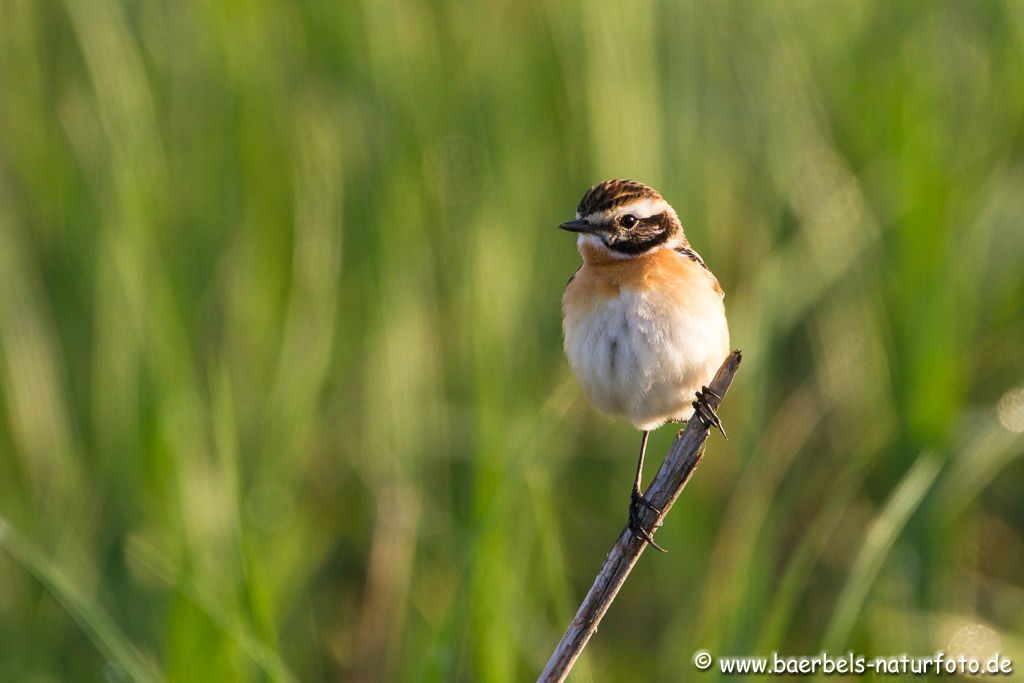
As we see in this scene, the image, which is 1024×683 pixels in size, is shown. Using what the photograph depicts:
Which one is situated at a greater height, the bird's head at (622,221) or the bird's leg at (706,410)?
the bird's head at (622,221)

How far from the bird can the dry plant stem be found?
0.68 feet

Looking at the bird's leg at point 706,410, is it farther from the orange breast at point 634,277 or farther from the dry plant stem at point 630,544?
the orange breast at point 634,277

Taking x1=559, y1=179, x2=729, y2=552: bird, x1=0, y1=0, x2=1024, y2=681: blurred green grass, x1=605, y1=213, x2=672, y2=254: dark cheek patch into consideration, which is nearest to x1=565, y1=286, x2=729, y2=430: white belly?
x1=559, y1=179, x2=729, y2=552: bird


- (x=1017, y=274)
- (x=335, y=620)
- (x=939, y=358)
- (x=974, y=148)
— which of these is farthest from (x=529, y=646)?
(x=974, y=148)

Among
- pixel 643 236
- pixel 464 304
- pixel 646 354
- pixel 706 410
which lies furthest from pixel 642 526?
pixel 464 304

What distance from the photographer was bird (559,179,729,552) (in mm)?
2771

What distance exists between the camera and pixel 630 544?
7.67 ft

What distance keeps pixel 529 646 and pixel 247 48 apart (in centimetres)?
258

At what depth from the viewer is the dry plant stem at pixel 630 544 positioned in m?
2.19

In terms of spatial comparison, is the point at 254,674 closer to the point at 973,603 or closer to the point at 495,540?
the point at 495,540

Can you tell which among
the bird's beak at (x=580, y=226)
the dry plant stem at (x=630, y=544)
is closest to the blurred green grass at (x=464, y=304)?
the bird's beak at (x=580, y=226)

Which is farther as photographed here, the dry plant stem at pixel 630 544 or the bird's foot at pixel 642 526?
the bird's foot at pixel 642 526

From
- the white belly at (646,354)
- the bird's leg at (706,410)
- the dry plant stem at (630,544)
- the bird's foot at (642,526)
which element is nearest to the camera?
the dry plant stem at (630,544)

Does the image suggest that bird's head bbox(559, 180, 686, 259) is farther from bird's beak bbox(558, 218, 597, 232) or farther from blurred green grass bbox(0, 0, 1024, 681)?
blurred green grass bbox(0, 0, 1024, 681)
